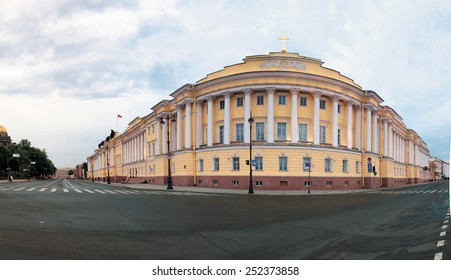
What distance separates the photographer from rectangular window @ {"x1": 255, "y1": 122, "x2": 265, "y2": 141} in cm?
3919

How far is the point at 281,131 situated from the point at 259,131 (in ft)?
8.82

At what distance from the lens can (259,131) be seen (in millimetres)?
39312

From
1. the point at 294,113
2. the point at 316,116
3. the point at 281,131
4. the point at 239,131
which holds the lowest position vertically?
the point at 281,131

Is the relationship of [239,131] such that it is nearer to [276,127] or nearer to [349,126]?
[276,127]

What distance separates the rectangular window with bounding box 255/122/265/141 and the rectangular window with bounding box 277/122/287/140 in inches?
72.2

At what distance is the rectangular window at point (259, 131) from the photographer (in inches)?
1543

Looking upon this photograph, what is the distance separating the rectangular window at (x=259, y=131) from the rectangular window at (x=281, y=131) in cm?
183

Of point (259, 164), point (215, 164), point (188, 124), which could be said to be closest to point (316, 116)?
point (259, 164)

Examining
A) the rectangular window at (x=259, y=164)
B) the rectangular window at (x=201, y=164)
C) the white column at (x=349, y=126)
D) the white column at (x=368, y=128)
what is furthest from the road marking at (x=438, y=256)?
the white column at (x=368, y=128)

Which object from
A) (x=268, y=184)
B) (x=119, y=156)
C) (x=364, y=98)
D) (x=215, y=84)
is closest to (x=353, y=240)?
(x=268, y=184)

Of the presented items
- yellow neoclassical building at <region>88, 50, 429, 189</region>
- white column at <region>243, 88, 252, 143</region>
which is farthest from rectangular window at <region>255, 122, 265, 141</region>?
white column at <region>243, 88, 252, 143</region>

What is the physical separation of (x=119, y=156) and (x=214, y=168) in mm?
66099

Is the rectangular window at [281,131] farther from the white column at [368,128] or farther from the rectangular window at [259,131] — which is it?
the white column at [368,128]

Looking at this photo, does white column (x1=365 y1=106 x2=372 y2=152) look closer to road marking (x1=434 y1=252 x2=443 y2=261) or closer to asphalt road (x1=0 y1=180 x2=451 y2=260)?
asphalt road (x1=0 y1=180 x2=451 y2=260)
